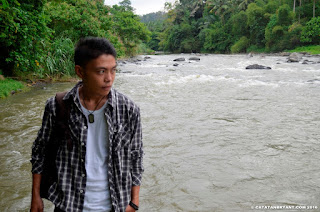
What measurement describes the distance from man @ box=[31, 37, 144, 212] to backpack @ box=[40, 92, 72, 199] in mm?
14

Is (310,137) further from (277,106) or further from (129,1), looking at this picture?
(129,1)

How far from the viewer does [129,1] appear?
193ft

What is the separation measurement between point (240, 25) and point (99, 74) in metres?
46.2

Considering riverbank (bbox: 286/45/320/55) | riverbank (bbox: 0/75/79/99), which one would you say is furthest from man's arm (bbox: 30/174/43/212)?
riverbank (bbox: 286/45/320/55)

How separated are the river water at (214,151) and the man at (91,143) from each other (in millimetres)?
1566

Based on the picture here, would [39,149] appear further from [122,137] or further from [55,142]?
[122,137]

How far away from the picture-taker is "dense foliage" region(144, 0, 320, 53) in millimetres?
34000

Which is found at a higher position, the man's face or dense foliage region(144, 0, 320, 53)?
dense foliage region(144, 0, 320, 53)

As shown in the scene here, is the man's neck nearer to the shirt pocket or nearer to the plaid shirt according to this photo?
the plaid shirt

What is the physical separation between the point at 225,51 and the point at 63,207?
162 ft

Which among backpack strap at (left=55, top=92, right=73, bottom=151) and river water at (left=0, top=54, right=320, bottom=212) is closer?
backpack strap at (left=55, top=92, right=73, bottom=151)

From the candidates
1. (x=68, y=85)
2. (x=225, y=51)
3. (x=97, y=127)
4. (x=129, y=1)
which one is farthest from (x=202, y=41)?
(x=97, y=127)

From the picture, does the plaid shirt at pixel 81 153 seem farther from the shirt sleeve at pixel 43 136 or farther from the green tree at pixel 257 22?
the green tree at pixel 257 22

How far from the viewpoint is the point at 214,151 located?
4426 millimetres
